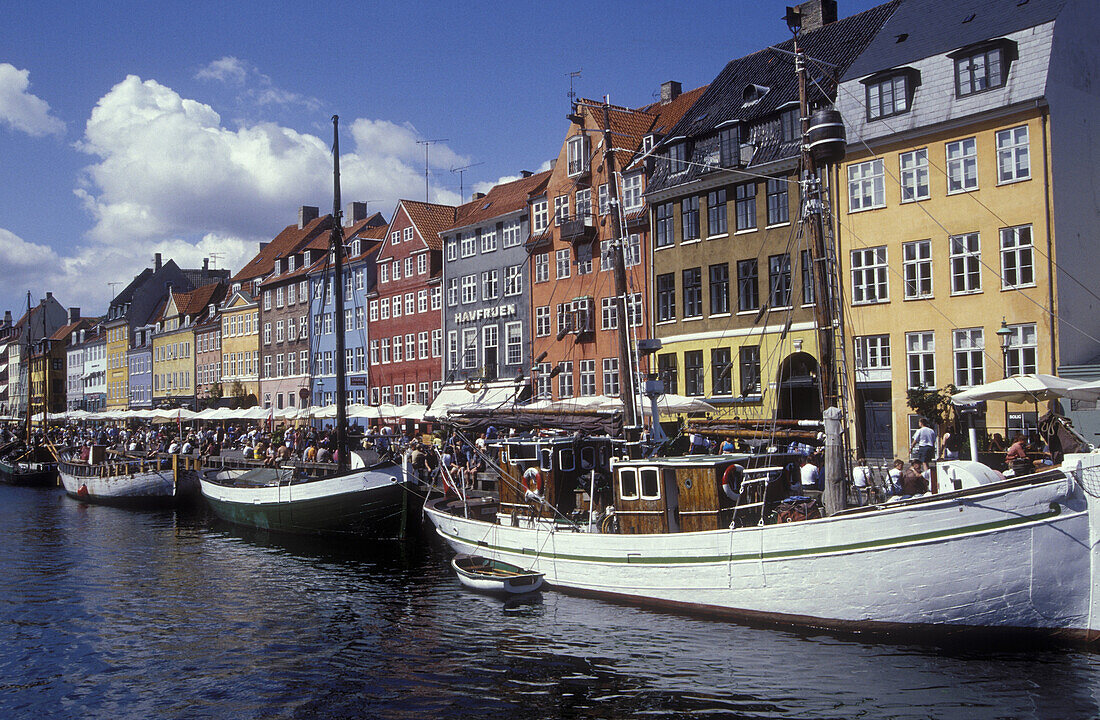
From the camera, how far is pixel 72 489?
2010 inches

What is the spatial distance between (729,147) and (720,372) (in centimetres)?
934

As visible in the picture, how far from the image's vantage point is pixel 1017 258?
31.8m

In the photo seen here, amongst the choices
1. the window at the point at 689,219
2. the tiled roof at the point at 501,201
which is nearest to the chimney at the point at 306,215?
the tiled roof at the point at 501,201

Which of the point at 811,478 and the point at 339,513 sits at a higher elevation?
the point at 811,478

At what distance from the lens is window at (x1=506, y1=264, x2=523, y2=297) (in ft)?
173

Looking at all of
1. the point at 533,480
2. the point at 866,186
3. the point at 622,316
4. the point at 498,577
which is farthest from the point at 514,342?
the point at 498,577

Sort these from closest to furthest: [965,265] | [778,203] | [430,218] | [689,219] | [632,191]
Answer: [965,265] < [778,203] < [689,219] < [632,191] < [430,218]

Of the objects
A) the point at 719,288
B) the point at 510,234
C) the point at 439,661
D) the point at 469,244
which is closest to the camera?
the point at 439,661

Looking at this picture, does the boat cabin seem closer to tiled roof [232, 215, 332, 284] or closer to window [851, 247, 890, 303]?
window [851, 247, 890, 303]

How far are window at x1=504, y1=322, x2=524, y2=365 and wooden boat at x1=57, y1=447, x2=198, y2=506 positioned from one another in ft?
55.8

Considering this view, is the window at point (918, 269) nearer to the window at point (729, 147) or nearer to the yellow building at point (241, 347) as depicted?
the window at point (729, 147)

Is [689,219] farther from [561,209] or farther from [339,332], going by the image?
[339,332]

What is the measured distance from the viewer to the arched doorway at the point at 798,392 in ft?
125

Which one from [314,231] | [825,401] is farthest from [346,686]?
[314,231]
